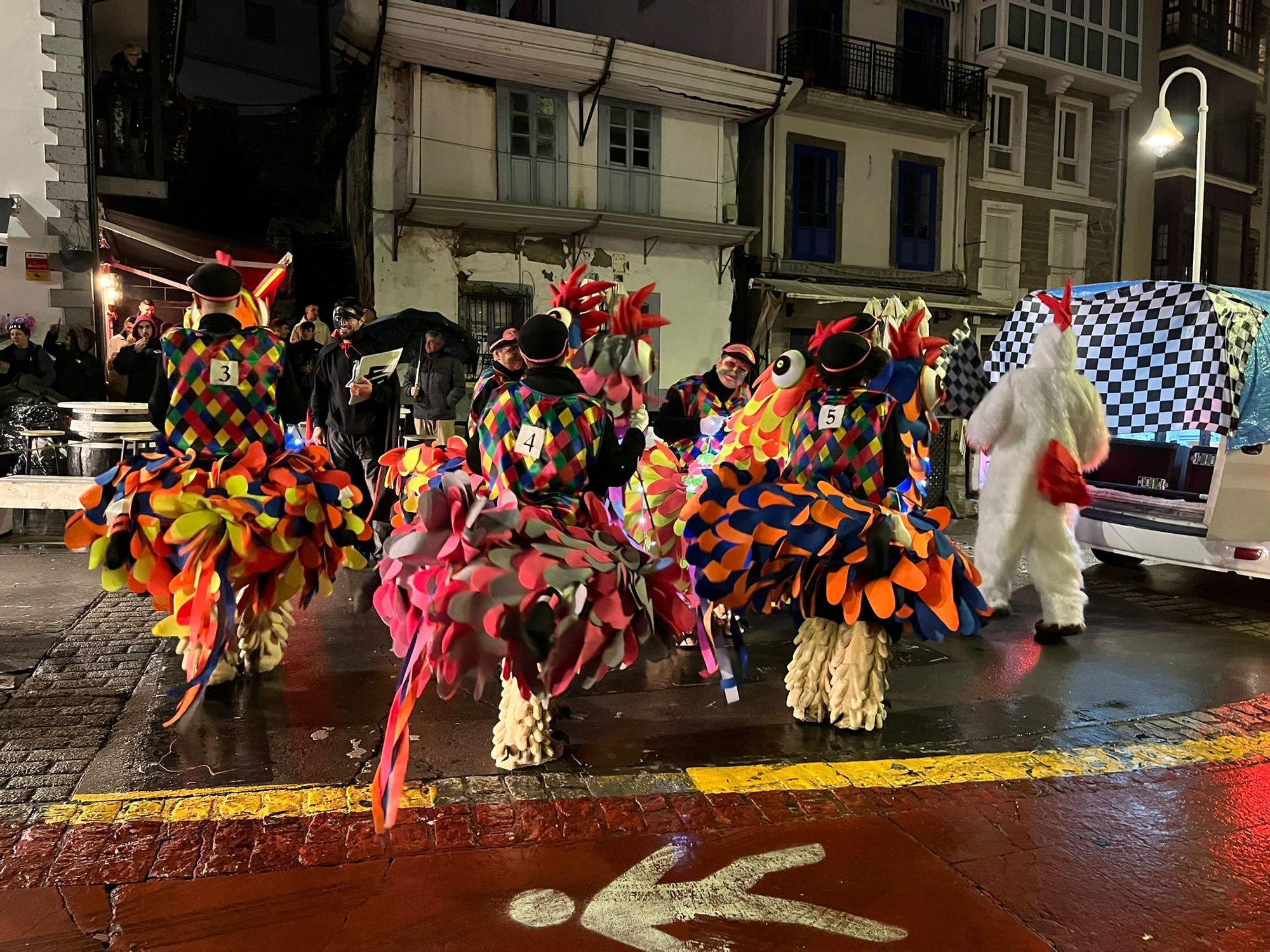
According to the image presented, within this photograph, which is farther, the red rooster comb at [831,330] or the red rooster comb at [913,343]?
the red rooster comb at [913,343]

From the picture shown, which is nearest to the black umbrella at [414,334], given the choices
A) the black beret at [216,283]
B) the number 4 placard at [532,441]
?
the black beret at [216,283]

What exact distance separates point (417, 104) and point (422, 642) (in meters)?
13.2

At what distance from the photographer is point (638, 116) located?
16688 millimetres

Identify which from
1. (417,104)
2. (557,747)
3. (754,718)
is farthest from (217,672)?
(417,104)

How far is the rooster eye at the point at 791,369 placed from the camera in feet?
14.4

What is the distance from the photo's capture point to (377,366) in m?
6.84

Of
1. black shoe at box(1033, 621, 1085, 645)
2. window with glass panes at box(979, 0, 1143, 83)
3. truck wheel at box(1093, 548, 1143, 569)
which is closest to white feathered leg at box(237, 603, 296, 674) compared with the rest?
black shoe at box(1033, 621, 1085, 645)

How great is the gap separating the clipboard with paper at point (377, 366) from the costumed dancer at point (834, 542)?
129 inches

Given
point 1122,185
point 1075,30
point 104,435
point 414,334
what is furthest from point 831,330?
point 1122,185

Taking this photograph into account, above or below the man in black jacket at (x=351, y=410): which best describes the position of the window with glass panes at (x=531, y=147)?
above

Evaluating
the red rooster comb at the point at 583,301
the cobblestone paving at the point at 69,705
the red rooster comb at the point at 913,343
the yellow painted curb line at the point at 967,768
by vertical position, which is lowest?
the yellow painted curb line at the point at 967,768

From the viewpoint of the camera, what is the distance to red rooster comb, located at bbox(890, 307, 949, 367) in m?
4.84

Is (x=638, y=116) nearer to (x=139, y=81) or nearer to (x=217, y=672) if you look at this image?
(x=139, y=81)

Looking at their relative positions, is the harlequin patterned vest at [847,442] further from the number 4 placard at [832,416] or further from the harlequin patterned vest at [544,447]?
the harlequin patterned vest at [544,447]
